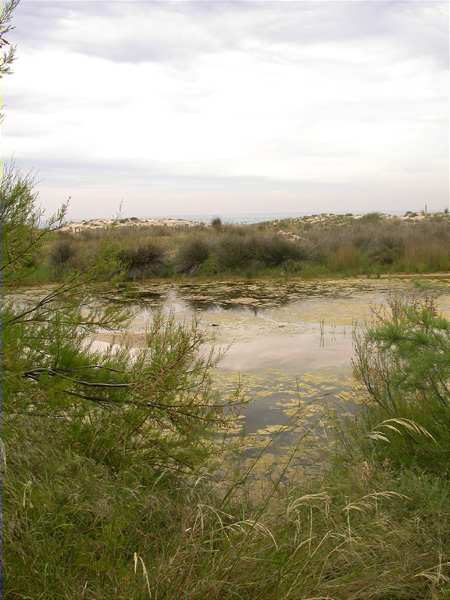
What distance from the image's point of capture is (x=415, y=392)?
455 cm

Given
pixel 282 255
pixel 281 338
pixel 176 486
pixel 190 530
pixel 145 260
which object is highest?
pixel 282 255

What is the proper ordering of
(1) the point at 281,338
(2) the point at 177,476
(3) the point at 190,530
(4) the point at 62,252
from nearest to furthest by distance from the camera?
Answer: (3) the point at 190,530 → (2) the point at 177,476 → (1) the point at 281,338 → (4) the point at 62,252

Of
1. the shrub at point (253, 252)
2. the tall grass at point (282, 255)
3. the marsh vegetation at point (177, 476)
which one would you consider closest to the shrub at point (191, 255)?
the tall grass at point (282, 255)

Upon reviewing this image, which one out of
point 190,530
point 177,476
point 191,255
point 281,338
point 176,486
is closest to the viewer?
point 190,530

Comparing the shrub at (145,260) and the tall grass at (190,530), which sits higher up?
the shrub at (145,260)

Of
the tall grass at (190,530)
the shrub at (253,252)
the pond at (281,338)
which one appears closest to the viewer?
the tall grass at (190,530)

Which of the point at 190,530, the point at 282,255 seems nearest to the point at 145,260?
the point at 282,255

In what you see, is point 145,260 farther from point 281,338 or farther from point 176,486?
point 176,486

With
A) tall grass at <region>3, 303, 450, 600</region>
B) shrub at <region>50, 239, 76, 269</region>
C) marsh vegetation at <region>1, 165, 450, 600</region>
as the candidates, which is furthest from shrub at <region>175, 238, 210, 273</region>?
tall grass at <region>3, 303, 450, 600</region>

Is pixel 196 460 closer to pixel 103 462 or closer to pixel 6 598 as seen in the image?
pixel 103 462

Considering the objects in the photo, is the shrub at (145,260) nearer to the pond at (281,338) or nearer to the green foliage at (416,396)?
the pond at (281,338)

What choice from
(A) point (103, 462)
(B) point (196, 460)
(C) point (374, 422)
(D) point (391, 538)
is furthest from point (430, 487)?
(A) point (103, 462)

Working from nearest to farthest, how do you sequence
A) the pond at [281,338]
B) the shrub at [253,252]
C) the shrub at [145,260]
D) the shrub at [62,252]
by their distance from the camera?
1. the pond at [281,338]
2. the shrub at [145,260]
3. the shrub at [253,252]
4. the shrub at [62,252]

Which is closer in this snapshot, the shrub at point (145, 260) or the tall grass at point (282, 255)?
the tall grass at point (282, 255)
